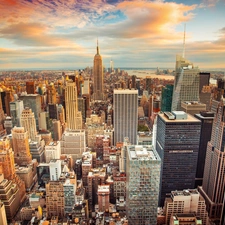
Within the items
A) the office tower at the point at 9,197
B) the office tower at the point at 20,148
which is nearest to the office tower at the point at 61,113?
the office tower at the point at 20,148

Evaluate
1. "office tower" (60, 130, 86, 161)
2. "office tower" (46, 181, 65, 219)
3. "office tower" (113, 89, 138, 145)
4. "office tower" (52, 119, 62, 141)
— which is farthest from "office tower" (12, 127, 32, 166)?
"office tower" (113, 89, 138, 145)

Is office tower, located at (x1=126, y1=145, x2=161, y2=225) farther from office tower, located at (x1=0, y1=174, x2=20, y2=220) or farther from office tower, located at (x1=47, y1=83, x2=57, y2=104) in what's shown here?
office tower, located at (x1=47, y1=83, x2=57, y2=104)

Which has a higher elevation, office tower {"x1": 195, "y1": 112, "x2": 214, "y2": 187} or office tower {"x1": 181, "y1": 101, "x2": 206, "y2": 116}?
office tower {"x1": 181, "y1": 101, "x2": 206, "y2": 116}

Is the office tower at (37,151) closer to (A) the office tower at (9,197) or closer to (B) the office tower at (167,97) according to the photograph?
(A) the office tower at (9,197)

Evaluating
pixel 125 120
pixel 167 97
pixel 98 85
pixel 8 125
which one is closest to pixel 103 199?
pixel 125 120

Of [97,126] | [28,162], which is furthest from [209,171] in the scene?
[28,162]

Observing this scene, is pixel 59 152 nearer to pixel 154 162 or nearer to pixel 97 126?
pixel 97 126
